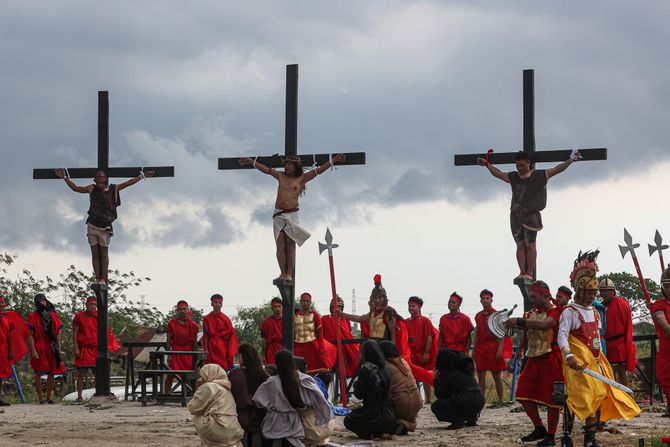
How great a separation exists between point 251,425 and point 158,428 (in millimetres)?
3308

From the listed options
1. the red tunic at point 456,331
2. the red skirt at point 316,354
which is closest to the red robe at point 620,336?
the red tunic at point 456,331

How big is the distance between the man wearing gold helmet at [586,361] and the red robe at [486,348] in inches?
243

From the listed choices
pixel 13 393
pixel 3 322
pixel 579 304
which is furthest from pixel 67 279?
pixel 579 304

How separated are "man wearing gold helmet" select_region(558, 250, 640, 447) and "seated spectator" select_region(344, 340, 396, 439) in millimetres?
2412

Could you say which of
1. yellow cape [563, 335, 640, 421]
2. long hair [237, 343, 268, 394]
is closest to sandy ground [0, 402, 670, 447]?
yellow cape [563, 335, 640, 421]

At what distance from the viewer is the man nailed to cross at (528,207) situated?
53.2 ft

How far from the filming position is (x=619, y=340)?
15656 millimetres

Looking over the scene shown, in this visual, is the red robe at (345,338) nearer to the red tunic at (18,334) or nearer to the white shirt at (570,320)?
the red tunic at (18,334)

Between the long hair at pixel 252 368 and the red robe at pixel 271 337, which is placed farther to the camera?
the red robe at pixel 271 337

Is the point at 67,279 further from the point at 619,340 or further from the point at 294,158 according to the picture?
the point at 619,340

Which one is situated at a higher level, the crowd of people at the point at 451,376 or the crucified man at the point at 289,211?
the crucified man at the point at 289,211

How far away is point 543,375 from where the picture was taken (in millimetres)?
11906

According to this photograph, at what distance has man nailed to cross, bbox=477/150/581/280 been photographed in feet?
53.2

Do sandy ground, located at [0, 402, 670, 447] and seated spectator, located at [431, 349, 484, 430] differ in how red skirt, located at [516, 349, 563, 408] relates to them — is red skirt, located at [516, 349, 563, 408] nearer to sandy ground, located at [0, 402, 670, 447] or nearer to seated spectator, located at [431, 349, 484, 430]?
sandy ground, located at [0, 402, 670, 447]
